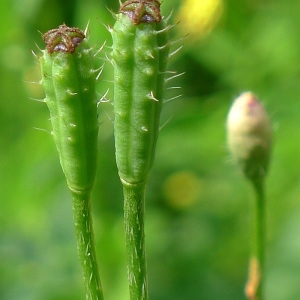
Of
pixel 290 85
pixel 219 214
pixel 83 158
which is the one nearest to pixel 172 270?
pixel 219 214

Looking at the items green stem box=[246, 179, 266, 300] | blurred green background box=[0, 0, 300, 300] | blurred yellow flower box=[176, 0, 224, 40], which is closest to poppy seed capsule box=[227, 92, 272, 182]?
green stem box=[246, 179, 266, 300]

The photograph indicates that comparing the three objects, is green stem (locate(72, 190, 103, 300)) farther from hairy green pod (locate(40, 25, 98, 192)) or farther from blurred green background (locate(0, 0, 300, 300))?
blurred green background (locate(0, 0, 300, 300))

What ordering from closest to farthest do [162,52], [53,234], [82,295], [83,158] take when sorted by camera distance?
[162,52] → [83,158] → [82,295] → [53,234]

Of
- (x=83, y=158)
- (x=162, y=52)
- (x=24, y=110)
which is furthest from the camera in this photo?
(x=24, y=110)

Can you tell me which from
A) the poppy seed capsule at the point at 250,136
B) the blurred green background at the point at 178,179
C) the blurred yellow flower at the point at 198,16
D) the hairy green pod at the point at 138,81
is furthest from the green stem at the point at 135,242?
the blurred yellow flower at the point at 198,16

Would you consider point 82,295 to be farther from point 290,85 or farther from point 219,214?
point 290,85

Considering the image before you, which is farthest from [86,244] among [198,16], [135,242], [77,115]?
[198,16]

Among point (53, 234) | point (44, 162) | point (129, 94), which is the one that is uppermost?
point (129, 94)
